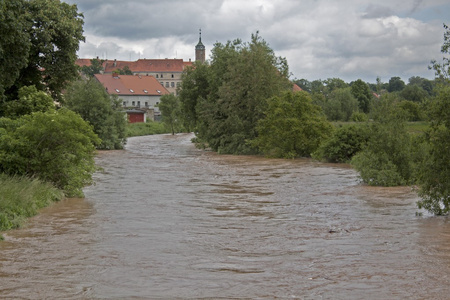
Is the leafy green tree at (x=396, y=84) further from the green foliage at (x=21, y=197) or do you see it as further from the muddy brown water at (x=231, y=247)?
the green foliage at (x=21, y=197)

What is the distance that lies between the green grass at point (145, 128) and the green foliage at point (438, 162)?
71000 millimetres

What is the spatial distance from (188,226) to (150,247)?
2512mm

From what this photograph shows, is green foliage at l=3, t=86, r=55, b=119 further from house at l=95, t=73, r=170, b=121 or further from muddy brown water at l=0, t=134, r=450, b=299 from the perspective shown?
house at l=95, t=73, r=170, b=121

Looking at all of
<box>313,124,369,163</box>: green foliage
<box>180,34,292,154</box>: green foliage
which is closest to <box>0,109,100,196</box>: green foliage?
<box>313,124,369,163</box>: green foliage

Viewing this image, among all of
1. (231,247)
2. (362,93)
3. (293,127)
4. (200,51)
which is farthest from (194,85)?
(200,51)

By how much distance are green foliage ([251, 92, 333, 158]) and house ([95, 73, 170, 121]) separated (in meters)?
79.1

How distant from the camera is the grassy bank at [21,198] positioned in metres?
14.1

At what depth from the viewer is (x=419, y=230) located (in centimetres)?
1379

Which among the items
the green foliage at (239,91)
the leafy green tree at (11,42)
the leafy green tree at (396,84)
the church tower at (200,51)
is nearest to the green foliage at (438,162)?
the leafy green tree at (11,42)

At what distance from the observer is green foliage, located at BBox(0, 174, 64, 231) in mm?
14120

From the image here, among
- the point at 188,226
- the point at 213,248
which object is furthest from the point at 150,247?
the point at 188,226

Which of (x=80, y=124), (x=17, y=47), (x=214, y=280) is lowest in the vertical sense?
(x=214, y=280)

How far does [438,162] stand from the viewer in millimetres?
15180

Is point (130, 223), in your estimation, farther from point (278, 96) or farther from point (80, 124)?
point (278, 96)
